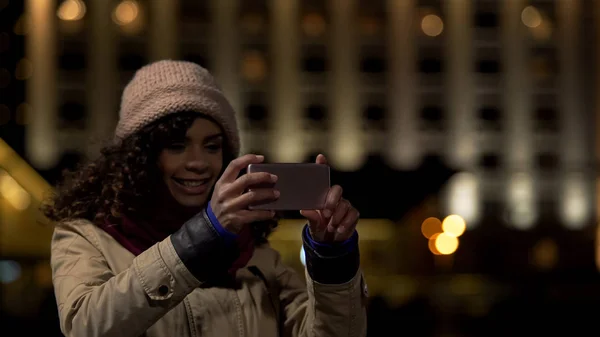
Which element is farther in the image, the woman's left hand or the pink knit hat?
the pink knit hat

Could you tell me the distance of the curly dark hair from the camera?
8.25 ft

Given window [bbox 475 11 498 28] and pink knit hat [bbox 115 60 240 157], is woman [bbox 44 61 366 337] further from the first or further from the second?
window [bbox 475 11 498 28]

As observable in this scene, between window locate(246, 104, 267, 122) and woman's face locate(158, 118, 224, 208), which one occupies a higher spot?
woman's face locate(158, 118, 224, 208)

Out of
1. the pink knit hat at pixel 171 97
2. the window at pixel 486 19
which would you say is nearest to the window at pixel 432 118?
the window at pixel 486 19

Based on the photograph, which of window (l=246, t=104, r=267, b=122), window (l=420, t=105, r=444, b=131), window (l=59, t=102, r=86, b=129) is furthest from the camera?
window (l=420, t=105, r=444, b=131)

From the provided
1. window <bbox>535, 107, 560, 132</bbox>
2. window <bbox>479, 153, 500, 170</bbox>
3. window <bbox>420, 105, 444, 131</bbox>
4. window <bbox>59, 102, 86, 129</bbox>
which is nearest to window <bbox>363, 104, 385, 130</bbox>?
window <bbox>420, 105, 444, 131</bbox>

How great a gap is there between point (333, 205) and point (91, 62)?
50.7 metres

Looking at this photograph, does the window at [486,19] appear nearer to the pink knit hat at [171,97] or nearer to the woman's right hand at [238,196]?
the pink knit hat at [171,97]

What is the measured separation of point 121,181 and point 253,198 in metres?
0.69

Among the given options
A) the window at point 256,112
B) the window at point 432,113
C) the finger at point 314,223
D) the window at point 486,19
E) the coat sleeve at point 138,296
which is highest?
the window at point 486,19

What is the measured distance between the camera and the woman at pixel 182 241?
6.77 ft

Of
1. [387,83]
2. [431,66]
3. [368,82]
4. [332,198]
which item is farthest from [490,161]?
[332,198]

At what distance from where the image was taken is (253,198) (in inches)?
79.0

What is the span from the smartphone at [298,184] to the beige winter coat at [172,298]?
0.26 metres
